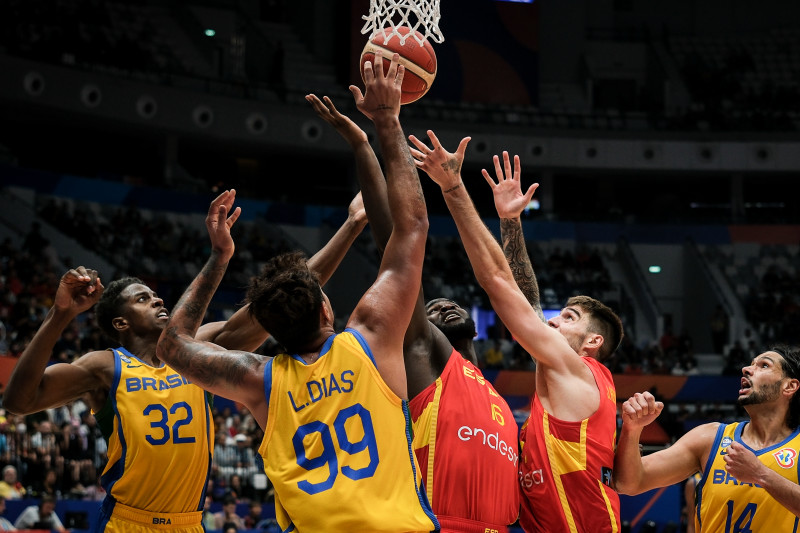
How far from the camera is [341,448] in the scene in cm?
367

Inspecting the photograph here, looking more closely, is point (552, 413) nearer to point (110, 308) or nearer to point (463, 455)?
point (463, 455)

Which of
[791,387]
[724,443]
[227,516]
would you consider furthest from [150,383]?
[227,516]

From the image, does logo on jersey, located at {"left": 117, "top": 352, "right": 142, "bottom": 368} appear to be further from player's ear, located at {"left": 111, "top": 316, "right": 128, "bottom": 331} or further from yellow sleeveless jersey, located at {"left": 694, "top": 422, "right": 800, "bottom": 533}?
yellow sleeveless jersey, located at {"left": 694, "top": 422, "right": 800, "bottom": 533}

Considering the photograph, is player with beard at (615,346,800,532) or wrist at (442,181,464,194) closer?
wrist at (442,181,464,194)

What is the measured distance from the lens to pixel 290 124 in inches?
1151

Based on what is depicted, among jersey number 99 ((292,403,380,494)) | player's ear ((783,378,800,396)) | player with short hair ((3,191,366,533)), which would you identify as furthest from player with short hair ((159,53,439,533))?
player's ear ((783,378,800,396))

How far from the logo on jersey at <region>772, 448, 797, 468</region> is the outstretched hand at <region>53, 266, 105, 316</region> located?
3.75m

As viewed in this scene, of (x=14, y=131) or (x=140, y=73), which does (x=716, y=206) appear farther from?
(x=14, y=131)

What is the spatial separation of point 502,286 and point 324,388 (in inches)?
51.3

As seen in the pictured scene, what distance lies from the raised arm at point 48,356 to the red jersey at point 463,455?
178cm

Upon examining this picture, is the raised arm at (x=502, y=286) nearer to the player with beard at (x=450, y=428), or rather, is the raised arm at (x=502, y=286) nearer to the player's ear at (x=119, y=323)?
the player with beard at (x=450, y=428)

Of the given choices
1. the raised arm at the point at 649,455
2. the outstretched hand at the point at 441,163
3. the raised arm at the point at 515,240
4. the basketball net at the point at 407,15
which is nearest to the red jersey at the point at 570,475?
the raised arm at the point at 649,455

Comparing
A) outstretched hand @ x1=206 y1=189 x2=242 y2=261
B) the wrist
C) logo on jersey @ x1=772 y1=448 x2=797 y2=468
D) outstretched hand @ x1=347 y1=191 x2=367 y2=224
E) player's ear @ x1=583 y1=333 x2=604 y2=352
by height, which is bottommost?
logo on jersey @ x1=772 y1=448 x2=797 y2=468

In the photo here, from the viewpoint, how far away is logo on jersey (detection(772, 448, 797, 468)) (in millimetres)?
5281
